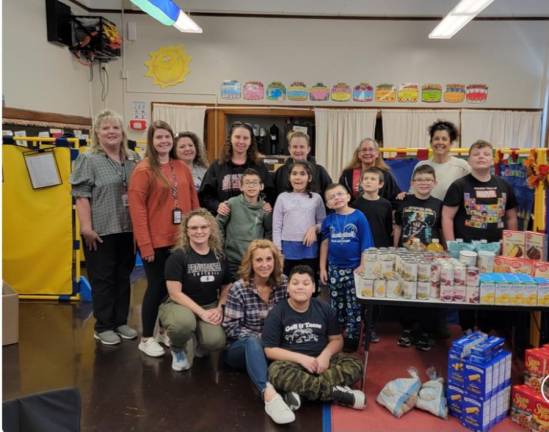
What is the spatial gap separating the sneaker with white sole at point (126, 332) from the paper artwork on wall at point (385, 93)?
217 inches

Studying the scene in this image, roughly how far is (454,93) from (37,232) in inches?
247

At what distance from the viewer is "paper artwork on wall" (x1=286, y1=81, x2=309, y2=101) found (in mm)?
7453

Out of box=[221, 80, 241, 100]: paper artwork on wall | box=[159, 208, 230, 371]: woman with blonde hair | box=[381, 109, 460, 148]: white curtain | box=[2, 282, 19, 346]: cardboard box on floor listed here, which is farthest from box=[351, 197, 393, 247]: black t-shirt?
box=[221, 80, 241, 100]: paper artwork on wall

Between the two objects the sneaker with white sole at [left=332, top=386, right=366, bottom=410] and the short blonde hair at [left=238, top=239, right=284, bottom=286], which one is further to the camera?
the short blonde hair at [left=238, top=239, right=284, bottom=286]

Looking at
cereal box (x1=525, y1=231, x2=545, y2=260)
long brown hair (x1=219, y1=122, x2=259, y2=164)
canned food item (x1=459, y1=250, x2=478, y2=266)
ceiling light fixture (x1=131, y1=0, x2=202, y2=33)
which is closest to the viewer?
canned food item (x1=459, y1=250, x2=478, y2=266)

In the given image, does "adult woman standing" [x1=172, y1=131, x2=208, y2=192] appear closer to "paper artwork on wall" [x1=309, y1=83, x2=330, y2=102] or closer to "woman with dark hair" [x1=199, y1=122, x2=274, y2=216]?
"woman with dark hair" [x1=199, y1=122, x2=274, y2=216]

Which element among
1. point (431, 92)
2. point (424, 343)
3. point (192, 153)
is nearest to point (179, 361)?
point (424, 343)

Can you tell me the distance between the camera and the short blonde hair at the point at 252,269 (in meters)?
2.92

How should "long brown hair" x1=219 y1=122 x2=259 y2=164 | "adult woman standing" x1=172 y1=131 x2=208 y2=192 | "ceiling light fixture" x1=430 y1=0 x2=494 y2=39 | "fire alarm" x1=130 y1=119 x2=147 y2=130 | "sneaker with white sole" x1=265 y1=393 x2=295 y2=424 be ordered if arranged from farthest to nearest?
"fire alarm" x1=130 y1=119 x2=147 y2=130
"ceiling light fixture" x1=430 y1=0 x2=494 y2=39
"adult woman standing" x1=172 y1=131 x2=208 y2=192
"long brown hair" x1=219 y1=122 x2=259 y2=164
"sneaker with white sole" x1=265 y1=393 x2=295 y2=424

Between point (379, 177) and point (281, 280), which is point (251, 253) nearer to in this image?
point (281, 280)

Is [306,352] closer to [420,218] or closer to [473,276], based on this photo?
[473,276]

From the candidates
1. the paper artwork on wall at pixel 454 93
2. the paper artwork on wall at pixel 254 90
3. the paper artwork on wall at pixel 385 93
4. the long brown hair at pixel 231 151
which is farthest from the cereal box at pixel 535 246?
the paper artwork on wall at pixel 254 90

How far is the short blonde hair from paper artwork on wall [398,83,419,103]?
5.35 m

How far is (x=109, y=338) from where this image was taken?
11.2 feet
